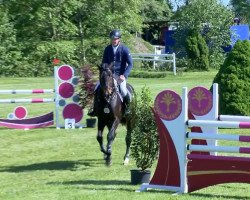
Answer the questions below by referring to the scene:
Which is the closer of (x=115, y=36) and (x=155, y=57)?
(x=115, y=36)

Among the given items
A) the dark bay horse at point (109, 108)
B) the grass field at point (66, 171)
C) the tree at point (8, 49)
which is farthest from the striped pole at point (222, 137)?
the tree at point (8, 49)

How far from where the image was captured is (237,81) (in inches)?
676

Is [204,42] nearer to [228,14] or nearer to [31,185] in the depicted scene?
[228,14]

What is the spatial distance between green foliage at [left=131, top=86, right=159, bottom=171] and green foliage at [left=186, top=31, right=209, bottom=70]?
1260 inches

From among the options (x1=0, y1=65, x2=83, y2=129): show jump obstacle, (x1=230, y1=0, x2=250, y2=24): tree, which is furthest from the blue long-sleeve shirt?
(x1=230, y1=0, x2=250, y2=24): tree

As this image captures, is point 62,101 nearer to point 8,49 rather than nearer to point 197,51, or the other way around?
point 197,51

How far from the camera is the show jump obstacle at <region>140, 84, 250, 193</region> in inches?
369

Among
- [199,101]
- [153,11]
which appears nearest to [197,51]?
[153,11]

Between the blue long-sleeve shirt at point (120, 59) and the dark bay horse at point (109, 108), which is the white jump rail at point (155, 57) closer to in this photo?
the blue long-sleeve shirt at point (120, 59)

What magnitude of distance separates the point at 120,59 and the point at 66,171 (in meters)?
2.42

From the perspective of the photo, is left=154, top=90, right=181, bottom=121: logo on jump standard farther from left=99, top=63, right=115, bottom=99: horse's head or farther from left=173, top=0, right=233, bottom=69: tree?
left=173, top=0, right=233, bottom=69: tree

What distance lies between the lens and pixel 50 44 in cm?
4634

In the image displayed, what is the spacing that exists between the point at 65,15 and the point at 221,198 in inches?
1533

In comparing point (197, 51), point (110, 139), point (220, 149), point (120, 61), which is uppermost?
point (197, 51)
